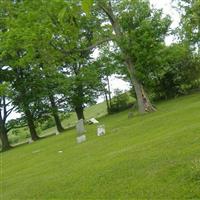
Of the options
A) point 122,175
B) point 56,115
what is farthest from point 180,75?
point 122,175

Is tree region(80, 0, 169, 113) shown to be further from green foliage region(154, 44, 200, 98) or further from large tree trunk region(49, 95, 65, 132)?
large tree trunk region(49, 95, 65, 132)

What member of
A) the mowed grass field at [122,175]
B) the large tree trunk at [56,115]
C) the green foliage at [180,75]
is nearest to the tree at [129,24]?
the green foliage at [180,75]

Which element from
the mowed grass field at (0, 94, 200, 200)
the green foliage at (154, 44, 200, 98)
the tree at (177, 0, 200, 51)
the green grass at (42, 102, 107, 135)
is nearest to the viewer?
the mowed grass field at (0, 94, 200, 200)

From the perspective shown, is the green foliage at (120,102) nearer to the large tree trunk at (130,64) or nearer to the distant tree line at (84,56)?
the distant tree line at (84,56)

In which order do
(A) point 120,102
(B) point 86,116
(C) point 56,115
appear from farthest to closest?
(B) point 86,116
(A) point 120,102
(C) point 56,115

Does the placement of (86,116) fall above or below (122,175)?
above

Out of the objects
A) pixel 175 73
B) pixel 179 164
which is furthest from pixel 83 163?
pixel 175 73

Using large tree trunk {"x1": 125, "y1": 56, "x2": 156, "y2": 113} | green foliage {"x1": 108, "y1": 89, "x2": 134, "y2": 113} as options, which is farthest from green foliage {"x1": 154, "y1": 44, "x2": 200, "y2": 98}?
large tree trunk {"x1": 125, "y1": 56, "x2": 156, "y2": 113}

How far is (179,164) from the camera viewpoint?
34.3 ft

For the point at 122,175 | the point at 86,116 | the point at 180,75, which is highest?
the point at 180,75

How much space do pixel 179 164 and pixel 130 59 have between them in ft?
78.0

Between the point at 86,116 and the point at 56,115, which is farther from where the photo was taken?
the point at 86,116

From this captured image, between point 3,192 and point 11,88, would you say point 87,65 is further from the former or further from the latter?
point 3,192

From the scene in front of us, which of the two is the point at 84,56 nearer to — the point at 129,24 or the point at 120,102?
the point at 120,102
